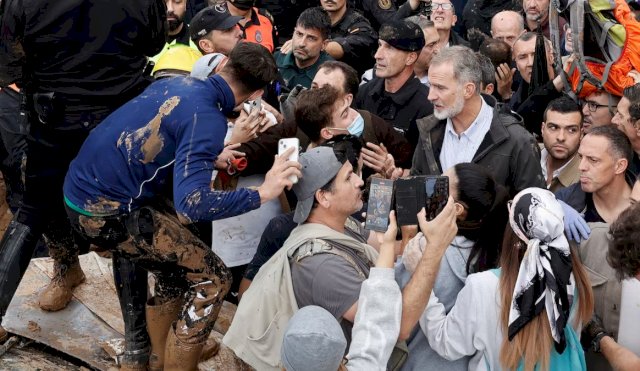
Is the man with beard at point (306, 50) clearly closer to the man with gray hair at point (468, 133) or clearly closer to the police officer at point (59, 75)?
the man with gray hair at point (468, 133)

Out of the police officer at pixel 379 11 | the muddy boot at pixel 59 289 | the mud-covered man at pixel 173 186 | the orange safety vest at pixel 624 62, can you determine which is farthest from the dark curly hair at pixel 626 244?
the police officer at pixel 379 11

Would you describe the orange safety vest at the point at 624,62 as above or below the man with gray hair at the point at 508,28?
above

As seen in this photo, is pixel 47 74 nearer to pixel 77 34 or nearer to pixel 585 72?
pixel 77 34

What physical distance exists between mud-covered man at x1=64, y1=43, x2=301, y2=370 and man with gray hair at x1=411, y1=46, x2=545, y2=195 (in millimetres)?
1314

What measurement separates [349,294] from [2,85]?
7.90ft

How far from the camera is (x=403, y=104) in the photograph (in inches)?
231

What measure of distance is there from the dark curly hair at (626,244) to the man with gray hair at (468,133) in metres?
1.45

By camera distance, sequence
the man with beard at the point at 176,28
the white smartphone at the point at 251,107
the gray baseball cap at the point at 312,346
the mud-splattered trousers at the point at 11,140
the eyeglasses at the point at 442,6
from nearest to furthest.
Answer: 1. the gray baseball cap at the point at 312,346
2. the white smartphone at the point at 251,107
3. the mud-splattered trousers at the point at 11,140
4. the man with beard at the point at 176,28
5. the eyeglasses at the point at 442,6

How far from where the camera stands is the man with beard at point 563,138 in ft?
17.5

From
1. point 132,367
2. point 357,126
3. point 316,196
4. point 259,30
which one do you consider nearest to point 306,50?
point 259,30

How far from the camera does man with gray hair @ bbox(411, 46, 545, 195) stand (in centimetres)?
480

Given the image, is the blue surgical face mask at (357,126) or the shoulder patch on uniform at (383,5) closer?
the blue surgical face mask at (357,126)

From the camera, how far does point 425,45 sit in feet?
21.9

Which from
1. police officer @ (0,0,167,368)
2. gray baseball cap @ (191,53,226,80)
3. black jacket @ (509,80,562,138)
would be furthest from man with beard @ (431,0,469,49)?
police officer @ (0,0,167,368)
